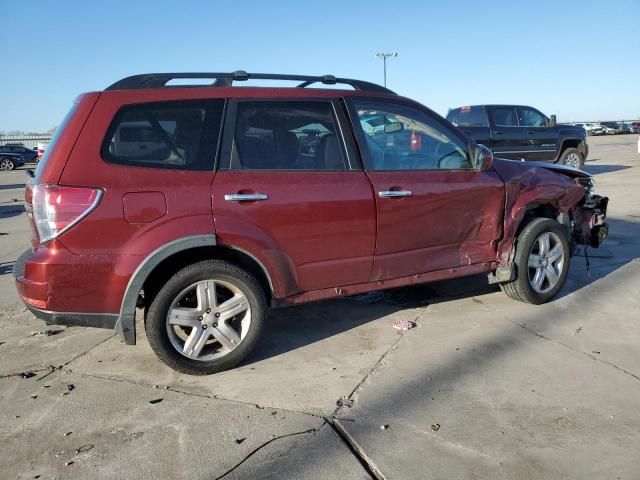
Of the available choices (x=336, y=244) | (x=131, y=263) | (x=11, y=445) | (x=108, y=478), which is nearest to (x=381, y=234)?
(x=336, y=244)

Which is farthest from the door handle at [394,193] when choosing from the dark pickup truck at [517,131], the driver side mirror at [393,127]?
the dark pickup truck at [517,131]

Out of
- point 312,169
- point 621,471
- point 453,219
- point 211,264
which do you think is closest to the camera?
point 621,471

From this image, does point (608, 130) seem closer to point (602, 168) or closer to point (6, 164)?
point (602, 168)

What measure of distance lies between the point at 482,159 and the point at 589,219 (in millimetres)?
1883

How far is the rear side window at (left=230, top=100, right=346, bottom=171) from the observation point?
3.44 metres

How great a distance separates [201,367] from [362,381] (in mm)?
1063

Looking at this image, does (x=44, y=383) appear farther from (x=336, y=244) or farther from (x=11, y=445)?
(x=336, y=244)

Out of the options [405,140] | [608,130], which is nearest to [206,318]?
[405,140]

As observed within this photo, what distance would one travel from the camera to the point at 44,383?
338 cm

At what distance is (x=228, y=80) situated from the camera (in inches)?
140

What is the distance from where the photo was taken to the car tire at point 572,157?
560 inches

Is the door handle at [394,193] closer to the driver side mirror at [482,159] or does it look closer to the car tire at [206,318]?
the driver side mirror at [482,159]

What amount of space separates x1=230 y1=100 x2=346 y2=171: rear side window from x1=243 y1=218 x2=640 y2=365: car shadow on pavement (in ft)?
4.46

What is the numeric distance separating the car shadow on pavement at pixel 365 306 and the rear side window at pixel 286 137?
53.5 inches
